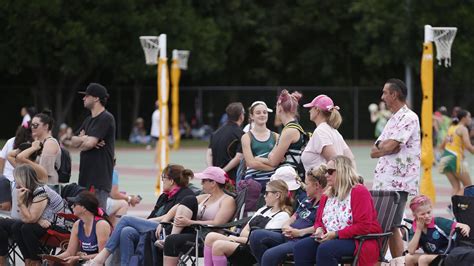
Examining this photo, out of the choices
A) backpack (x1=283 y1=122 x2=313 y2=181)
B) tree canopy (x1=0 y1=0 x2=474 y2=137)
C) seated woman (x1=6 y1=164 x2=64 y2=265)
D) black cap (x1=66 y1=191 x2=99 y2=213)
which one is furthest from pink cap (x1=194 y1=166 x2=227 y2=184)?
tree canopy (x1=0 y1=0 x2=474 y2=137)

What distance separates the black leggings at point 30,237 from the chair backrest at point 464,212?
4.20 meters

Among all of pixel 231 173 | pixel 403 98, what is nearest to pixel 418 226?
pixel 403 98

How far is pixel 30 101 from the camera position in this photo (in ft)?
156

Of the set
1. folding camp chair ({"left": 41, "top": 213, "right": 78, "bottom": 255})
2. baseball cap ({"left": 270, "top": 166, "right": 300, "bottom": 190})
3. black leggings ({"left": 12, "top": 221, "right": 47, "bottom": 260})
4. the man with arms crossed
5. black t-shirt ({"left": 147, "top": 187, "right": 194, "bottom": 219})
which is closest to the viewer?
baseball cap ({"left": 270, "top": 166, "right": 300, "bottom": 190})

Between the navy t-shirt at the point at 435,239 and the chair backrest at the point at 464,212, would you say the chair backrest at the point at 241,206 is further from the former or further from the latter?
the chair backrest at the point at 464,212

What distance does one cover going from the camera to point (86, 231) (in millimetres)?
11703

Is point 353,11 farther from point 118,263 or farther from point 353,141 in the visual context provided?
point 118,263

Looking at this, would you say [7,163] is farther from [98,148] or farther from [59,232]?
[59,232]

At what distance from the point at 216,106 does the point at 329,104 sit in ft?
124

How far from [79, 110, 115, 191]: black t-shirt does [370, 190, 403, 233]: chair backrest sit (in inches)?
139

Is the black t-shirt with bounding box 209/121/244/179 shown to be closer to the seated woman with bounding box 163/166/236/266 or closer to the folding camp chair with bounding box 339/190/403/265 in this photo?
the seated woman with bounding box 163/166/236/266

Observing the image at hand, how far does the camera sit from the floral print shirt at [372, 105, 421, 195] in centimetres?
1100

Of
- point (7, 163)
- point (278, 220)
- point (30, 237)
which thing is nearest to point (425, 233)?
point (278, 220)

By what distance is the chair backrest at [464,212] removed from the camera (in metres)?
9.98
